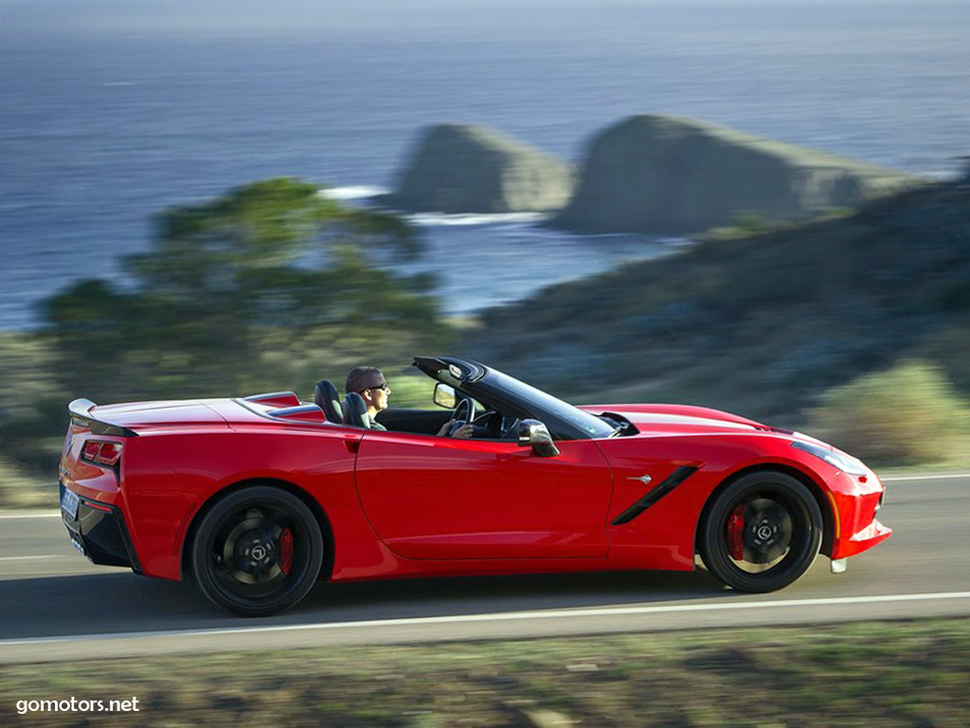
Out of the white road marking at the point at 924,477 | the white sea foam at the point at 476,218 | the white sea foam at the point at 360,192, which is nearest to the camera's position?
the white road marking at the point at 924,477

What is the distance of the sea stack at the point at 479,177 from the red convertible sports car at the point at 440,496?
54906mm

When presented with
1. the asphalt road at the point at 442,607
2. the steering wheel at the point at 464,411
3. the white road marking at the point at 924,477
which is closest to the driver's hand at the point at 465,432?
the steering wheel at the point at 464,411

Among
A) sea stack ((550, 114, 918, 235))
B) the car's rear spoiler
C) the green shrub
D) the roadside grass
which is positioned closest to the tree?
the green shrub

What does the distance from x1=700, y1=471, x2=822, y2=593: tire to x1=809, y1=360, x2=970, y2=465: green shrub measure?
5.68m

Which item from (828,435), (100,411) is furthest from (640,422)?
(828,435)

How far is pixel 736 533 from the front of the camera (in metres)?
7.45

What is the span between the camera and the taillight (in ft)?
23.0

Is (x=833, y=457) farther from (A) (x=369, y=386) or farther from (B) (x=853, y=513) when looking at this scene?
(A) (x=369, y=386)

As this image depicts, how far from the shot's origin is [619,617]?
7098mm

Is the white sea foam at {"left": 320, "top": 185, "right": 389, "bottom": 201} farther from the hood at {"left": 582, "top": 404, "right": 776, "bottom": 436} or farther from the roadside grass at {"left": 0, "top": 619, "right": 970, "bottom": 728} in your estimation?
the roadside grass at {"left": 0, "top": 619, "right": 970, "bottom": 728}

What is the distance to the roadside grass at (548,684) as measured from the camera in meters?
5.59

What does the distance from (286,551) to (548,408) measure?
1.56 metres

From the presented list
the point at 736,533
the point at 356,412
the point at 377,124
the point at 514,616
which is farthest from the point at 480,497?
the point at 377,124

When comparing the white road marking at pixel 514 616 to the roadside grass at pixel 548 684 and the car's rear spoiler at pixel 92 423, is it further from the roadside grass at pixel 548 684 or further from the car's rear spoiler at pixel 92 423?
the car's rear spoiler at pixel 92 423
